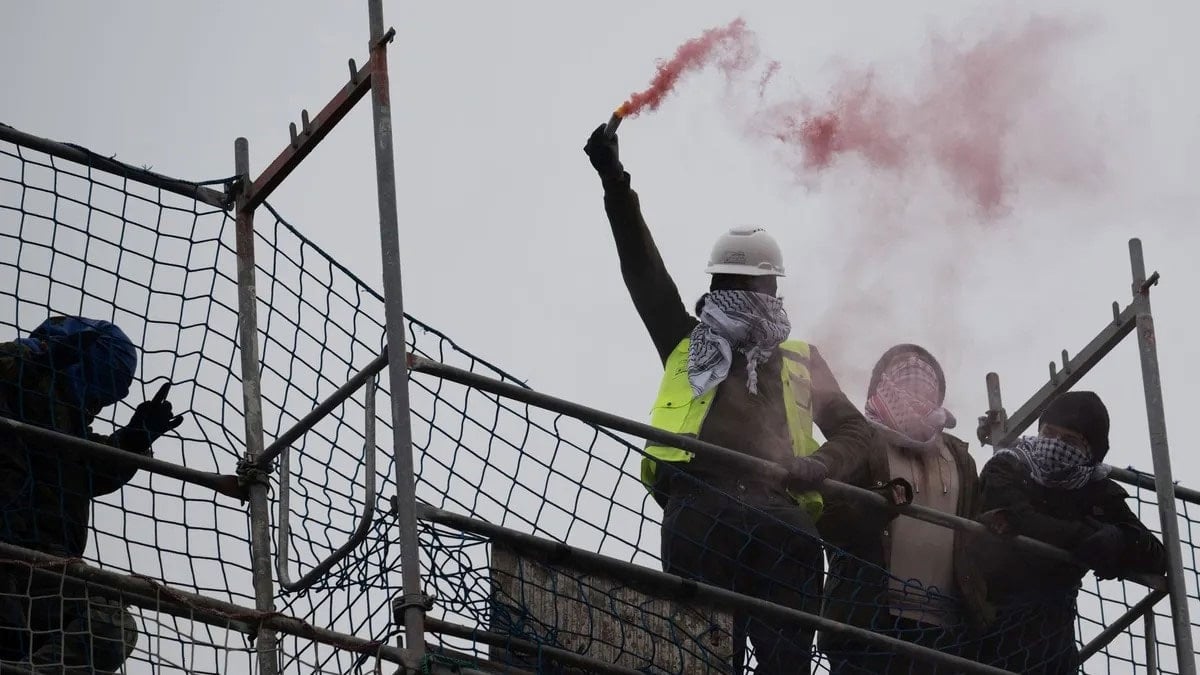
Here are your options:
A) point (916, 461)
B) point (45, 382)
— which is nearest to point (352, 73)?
point (45, 382)

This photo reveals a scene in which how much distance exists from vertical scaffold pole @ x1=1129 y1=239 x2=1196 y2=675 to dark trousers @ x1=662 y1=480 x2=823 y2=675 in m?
1.73

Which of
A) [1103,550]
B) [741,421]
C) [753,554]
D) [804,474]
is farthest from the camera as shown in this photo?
[1103,550]

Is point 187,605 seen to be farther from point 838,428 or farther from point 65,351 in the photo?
point 838,428

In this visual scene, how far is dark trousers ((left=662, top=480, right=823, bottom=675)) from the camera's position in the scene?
8.78 meters

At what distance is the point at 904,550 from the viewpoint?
956 centimetres

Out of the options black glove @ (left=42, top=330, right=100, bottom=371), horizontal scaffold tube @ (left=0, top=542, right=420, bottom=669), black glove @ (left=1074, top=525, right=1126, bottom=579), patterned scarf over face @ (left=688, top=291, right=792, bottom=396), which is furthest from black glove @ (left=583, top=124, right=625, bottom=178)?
horizontal scaffold tube @ (left=0, top=542, right=420, bottom=669)

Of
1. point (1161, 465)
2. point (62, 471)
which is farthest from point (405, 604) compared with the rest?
point (1161, 465)

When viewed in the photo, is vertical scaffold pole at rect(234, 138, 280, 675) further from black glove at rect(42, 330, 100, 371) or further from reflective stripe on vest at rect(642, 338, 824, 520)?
reflective stripe on vest at rect(642, 338, 824, 520)

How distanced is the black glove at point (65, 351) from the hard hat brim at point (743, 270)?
113 inches

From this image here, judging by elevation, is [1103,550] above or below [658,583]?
above

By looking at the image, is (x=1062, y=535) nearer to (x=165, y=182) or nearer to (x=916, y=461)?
(x=916, y=461)

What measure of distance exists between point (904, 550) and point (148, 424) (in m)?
3.30

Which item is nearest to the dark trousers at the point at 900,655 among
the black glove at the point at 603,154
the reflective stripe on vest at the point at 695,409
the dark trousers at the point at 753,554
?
the dark trousers at the point at 753,554

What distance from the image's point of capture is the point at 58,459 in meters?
8.23
